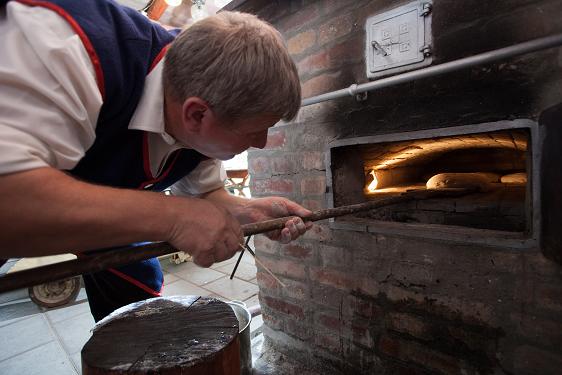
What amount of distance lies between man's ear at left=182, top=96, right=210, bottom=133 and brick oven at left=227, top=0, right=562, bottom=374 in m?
0.70

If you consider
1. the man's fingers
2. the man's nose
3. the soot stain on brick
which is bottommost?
the soot stain on brick

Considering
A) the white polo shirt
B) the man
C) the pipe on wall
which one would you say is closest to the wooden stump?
the man

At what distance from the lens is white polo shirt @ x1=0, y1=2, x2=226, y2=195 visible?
54 cm

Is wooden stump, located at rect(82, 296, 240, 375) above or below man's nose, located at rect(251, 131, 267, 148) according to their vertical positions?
below

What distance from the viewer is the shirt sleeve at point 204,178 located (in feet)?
4.31

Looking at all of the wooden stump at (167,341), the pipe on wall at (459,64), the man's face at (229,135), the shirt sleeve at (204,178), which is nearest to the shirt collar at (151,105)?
the man's face at (229,135)

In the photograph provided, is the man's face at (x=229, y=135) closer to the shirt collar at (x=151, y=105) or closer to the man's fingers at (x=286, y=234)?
the shirt collar at (x=151, y=105)

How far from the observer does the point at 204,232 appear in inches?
28.5

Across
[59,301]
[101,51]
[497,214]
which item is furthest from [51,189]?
[59,301]

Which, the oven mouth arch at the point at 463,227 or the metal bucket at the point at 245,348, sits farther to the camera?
the metal bucket at the point at 245,348

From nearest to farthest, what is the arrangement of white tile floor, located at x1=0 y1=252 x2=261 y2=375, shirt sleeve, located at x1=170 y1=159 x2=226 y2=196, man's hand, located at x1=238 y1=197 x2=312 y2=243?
man's hand, located at x1=238 y1=197 x2=312 y2=243
shirt sleeve, located at x1=170 y1=159 x2=226 y2=196
white tile floor, located at x1=0 y1=252 x2=261 y2=375

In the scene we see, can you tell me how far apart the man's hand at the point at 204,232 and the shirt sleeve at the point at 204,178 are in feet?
1.88

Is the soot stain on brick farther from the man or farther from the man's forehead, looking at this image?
the man's forehead

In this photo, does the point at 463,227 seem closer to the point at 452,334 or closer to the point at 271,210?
the point at 452,334
